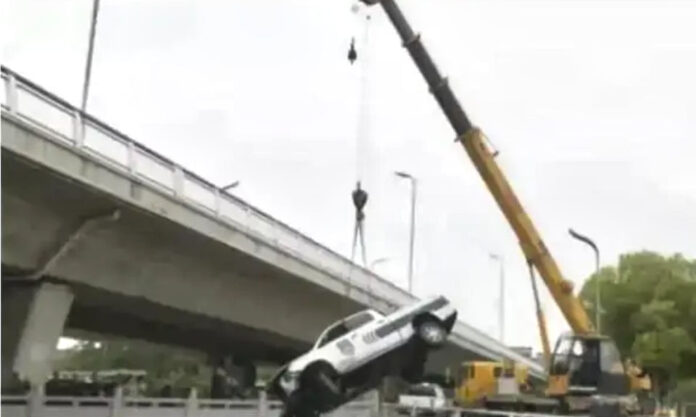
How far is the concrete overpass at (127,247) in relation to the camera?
18906mm

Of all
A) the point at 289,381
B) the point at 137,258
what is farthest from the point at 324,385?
the point at 137,258

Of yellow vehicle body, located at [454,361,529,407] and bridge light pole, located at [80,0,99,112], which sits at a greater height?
bridge light pole, located at [80,0,99,112]

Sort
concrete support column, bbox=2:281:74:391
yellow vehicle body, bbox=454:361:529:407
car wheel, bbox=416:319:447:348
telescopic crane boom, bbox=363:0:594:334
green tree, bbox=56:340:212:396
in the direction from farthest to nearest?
green tree, bbox=56:340:212:396 < yellow vehicle body, bbox=454:361:529:407 < telescopic crane boom, bbox=363:0:594:334 < concrete support column, bbox=2:281:74:391 < car wheel, bbox=416:319:447:348

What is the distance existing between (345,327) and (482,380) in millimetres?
24934

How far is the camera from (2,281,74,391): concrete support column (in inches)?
829

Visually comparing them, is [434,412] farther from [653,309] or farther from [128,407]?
[653,309]

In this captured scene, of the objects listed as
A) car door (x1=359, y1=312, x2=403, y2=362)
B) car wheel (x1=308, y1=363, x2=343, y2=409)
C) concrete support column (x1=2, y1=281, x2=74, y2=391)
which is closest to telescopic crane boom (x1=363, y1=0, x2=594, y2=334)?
concrete support column (x1=2, y1=281, x2=74, y2=391)

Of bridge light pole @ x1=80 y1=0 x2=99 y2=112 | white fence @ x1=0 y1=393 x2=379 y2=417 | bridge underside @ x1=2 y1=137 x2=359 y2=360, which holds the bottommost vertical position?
white fence @ x1=0 y1=393 x2=379 y2=417

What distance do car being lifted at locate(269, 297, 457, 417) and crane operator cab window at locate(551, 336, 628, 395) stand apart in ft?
50.0

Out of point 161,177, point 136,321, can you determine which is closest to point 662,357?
point 136,321

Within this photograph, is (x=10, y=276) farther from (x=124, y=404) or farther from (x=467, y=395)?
(x=467, y=395)

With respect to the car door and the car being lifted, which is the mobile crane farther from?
the car door

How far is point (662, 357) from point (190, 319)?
41.2m

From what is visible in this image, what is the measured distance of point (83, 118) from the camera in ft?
64.7
